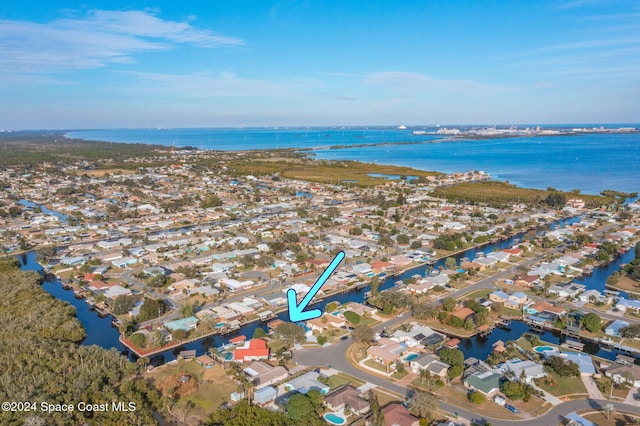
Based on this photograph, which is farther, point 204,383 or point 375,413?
point 204,383

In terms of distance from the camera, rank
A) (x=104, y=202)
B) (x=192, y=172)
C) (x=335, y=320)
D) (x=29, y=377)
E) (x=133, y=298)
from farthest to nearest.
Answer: (x=192, y=172)
(x=104, y=202)
(x=133, y=298)
(x=335, y=320)
(x=29, y=377)

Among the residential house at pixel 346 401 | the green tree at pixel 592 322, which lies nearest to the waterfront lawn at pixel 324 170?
the green tree at pixel 592 322

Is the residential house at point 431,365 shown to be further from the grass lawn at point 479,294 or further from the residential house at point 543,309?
the grass lawn at point 479,294

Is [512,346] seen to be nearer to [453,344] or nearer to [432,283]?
[453,344]

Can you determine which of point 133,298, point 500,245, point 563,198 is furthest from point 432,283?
point 563,198

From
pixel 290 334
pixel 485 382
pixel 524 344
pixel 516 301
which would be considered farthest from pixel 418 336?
pixel 516 301

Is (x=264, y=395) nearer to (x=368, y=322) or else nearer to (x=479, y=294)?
(x=368, y=322)
